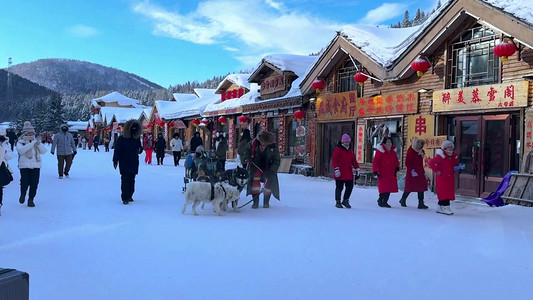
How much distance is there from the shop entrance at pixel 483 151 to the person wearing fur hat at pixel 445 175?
2.50 metres

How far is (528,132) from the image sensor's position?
902 cm

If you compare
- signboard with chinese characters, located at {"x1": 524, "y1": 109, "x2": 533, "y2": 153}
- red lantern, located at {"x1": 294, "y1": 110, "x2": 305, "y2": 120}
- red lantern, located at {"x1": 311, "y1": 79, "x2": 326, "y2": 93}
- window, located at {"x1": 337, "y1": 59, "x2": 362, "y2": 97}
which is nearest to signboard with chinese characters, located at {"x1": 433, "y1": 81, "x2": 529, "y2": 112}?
signboard with chinese characters, located at {"x1": 524, "y1": 109, "x2": 533, "y2": 153}

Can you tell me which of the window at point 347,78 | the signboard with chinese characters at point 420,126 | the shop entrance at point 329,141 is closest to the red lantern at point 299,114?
the shop entrance at point 329,141

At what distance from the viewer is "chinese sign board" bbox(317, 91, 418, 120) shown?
12.0m

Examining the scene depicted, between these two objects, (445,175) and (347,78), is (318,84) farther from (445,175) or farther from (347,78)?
(445,175)

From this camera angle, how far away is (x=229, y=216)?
7332mm

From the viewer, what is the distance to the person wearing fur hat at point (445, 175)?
311 inches

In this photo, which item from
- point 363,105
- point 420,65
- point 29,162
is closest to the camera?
point 29,162

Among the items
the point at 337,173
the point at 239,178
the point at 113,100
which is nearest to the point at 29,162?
the point at 239,178

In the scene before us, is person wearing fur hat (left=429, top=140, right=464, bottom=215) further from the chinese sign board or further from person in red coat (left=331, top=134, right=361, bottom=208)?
the chinese sign board

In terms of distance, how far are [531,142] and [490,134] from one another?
125 centimetres

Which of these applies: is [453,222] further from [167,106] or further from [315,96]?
[167,106]

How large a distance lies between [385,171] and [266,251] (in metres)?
4.53

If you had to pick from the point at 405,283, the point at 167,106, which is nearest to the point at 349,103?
the point at 405,283
